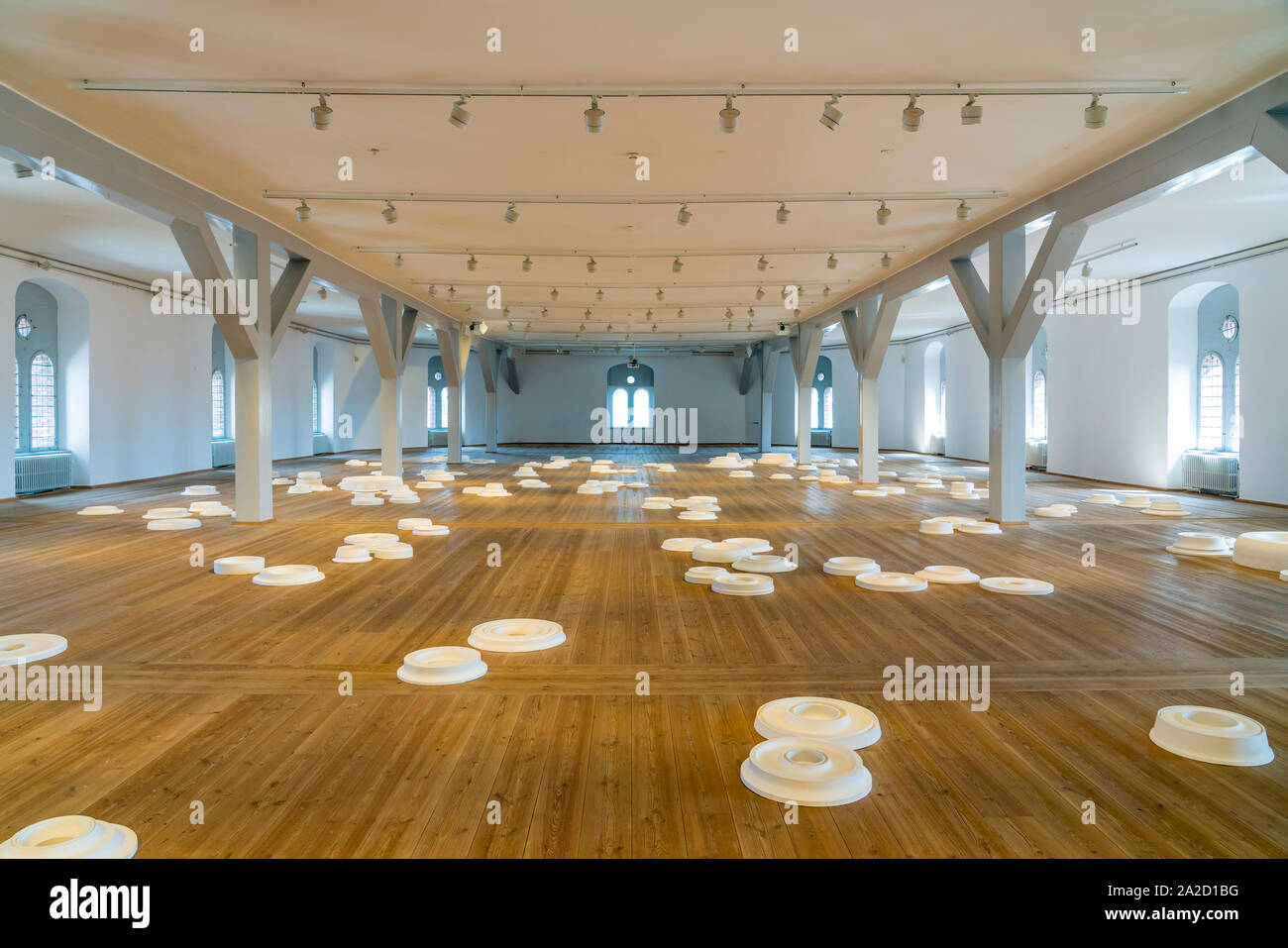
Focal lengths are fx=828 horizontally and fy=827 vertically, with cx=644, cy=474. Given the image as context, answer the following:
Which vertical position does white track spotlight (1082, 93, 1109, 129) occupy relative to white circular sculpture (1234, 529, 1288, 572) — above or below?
above

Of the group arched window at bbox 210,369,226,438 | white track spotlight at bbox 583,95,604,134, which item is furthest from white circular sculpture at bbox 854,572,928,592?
arched window at bbox 210,369,226,438

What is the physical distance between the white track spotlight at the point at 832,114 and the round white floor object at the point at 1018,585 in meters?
3.60

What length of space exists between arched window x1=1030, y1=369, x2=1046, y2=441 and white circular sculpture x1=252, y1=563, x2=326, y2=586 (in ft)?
57.9

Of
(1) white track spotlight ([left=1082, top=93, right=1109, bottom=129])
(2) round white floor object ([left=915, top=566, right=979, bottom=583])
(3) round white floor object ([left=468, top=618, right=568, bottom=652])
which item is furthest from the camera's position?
(2) round white floor object ([left=915, top=566, right=979, bottom=583])

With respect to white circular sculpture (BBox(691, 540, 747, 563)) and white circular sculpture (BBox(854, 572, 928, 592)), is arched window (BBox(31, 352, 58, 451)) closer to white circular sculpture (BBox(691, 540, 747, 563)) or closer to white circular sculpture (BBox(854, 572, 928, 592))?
white circular sculpture (BBox(691, 540, 747, 563))

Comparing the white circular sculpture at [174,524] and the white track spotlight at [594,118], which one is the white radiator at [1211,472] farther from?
the white circular sculpture at [174,524]

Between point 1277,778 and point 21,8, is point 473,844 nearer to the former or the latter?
point 1277,778

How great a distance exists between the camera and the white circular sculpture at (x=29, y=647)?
4.51 metres

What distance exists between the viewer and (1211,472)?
1353cm

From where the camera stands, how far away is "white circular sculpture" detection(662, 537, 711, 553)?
814 centimetres

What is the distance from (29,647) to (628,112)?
5262 millimetres

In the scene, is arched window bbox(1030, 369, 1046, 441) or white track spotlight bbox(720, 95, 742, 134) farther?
arched window bbox(1030, 369, 1046, 441)

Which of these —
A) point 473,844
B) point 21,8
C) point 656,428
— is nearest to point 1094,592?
point 473,844

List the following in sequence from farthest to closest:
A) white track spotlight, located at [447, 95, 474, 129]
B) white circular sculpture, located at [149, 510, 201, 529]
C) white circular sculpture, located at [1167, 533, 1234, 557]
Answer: white circular sculpture, located at [149, 510, 201, 529]
white circular sculpture, located at [1167, 533, 1234, 557]
white track spotlight, located at [447, 95, 474, 129]
